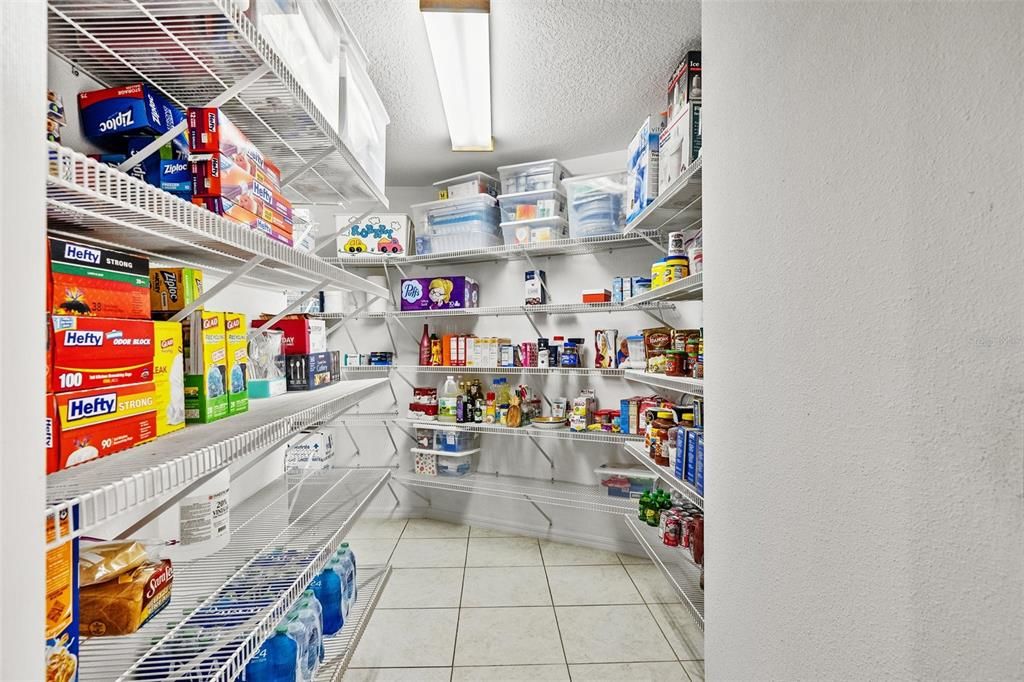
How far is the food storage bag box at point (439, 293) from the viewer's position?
3.59 meters

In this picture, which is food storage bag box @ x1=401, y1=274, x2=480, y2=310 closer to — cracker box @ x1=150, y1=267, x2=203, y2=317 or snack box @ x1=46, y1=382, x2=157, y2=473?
cracker box @ x1=150, y1=267, x2=203, y2=317

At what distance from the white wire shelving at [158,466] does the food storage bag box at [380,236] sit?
242 centimetres

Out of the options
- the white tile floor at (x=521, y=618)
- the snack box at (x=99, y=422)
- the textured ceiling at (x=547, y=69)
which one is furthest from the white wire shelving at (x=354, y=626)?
the textured ceiling at (x=547, y=69)

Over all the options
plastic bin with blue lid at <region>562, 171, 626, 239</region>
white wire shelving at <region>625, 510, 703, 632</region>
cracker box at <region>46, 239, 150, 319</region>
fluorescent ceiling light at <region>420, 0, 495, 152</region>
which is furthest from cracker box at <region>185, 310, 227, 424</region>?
plastic bin with blue lid at <region>562, 171, 626, 239</region>

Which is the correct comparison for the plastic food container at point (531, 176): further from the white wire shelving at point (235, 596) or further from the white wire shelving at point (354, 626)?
the white wire shelving at point (354, 626)

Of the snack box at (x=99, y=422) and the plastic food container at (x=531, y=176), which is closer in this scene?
the snack box at (x=99, y=422)

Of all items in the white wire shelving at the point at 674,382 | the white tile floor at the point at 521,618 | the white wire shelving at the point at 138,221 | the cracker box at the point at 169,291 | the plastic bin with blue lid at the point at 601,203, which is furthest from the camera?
the plastic bin with blue lid at the point at 601,203

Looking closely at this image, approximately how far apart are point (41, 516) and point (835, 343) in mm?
1084

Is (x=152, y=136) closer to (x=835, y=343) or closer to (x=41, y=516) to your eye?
(x=41, y=516)

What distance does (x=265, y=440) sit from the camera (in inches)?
42.9

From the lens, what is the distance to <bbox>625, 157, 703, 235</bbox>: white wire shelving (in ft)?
6.04

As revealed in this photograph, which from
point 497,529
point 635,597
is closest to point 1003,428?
point 635,597

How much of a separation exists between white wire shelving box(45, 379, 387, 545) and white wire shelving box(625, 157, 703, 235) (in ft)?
4.90

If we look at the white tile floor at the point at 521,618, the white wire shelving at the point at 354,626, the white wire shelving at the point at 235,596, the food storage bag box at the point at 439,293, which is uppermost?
the food storage bag box at the point at 439,293
